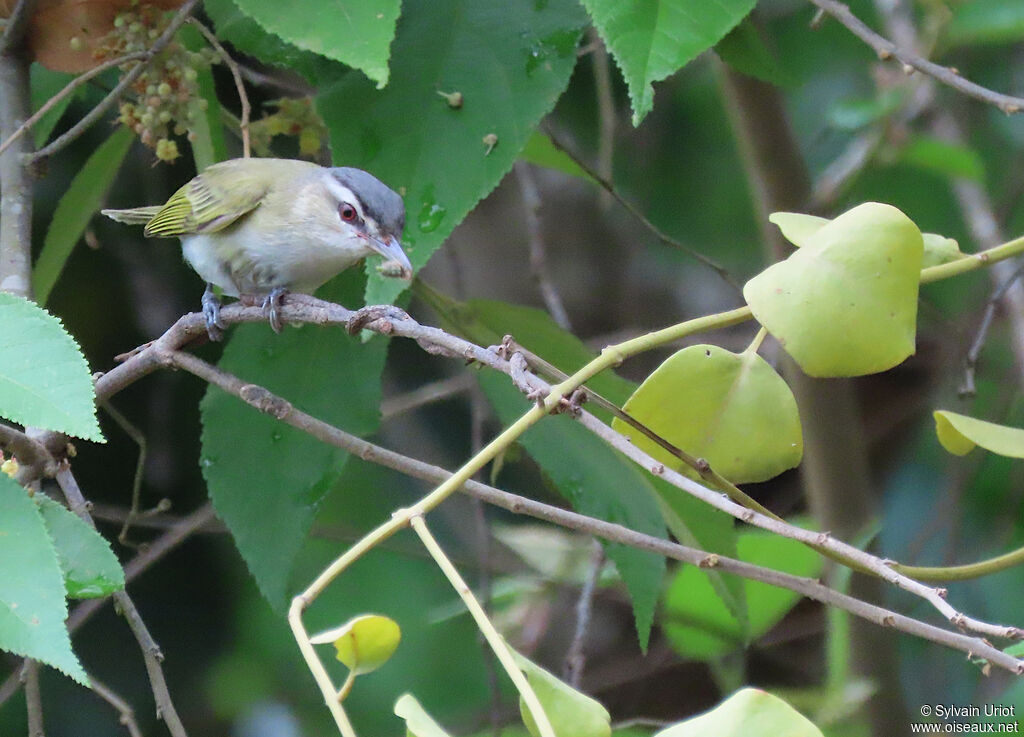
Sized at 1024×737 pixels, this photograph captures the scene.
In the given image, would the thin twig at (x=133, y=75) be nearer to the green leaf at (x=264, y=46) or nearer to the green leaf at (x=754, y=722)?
the green leaf at (x=264, y=46)

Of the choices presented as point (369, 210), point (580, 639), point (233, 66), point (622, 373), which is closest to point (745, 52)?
point (369, 210)

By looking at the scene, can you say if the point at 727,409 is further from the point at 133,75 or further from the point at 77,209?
the point at 77,209

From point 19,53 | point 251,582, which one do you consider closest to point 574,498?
point 19,53

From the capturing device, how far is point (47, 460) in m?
1.20

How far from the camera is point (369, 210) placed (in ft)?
5.23

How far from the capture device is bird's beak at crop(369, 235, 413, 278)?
55.3 inches

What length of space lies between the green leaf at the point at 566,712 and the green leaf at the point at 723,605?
1.50 m

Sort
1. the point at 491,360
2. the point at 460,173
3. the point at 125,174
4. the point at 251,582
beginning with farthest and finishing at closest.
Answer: the point at 251,582 → the point at 125,174 → the point at 460,173 → the point at 491,360

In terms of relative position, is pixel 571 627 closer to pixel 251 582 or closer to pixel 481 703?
pixel 481 703

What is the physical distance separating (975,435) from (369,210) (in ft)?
2.98

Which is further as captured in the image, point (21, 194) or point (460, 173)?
point (21, 194)

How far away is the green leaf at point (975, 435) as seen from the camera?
1.07 m

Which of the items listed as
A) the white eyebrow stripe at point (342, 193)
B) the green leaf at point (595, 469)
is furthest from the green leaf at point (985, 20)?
the white eyebrow stripe at point (342, 193)

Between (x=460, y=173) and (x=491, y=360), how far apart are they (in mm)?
592
